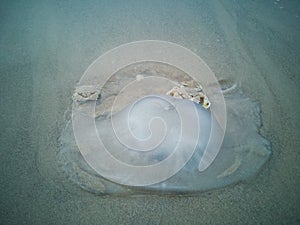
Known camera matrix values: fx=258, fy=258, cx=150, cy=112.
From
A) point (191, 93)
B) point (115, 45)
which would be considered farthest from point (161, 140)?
point (115, 45)

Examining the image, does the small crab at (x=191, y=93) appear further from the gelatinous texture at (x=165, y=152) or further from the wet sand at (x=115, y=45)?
the wet sand at (x=115, y=45)

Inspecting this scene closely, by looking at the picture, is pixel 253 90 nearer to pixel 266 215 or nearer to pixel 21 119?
pixel 266 215

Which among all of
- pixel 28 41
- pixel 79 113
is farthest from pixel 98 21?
pixel 79 113

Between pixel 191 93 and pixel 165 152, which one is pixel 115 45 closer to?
pixel 191 93

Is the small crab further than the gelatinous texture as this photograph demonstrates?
Yes

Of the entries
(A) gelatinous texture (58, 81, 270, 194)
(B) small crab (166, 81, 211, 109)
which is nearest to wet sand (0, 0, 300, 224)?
(A) gelatinous texture (58, 81, 270, 194)

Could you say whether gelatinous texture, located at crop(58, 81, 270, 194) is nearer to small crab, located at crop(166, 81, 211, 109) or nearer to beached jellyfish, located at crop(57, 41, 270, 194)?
beached jellyfish, located at crop(57, 41, 270, 194)
